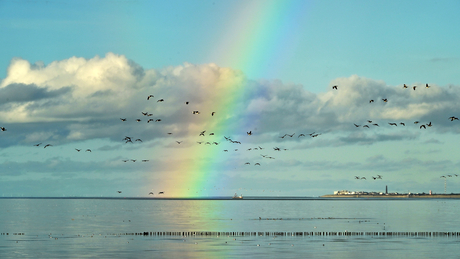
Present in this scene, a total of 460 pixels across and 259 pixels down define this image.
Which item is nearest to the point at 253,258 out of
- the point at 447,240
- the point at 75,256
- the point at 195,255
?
the point at 195,255

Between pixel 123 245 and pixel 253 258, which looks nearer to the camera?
pixel 253 258

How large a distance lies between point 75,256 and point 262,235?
3492 cm

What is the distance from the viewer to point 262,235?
9331 cm

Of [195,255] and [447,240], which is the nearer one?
[195,255]

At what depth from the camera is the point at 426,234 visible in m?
95.6

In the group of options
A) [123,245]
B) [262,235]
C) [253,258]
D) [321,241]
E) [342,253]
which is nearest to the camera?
[253,258]

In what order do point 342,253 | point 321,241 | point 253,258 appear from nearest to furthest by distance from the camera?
point 253,258, point 342,253, point 321,241

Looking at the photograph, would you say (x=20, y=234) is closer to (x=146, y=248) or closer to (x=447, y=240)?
(x=146, y=248)

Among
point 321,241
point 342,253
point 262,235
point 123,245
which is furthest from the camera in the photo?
point 262,235

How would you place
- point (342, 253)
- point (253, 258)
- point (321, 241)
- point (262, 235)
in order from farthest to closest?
point (262, 235)
point (321, 241)
point (342, 253)
point (253, 258)

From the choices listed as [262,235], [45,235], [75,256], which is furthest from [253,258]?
[45,235]

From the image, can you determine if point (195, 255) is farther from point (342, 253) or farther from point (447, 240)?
point (447, 240)

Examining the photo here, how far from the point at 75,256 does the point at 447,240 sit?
54.8 m

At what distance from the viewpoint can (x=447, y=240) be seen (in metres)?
86.9
